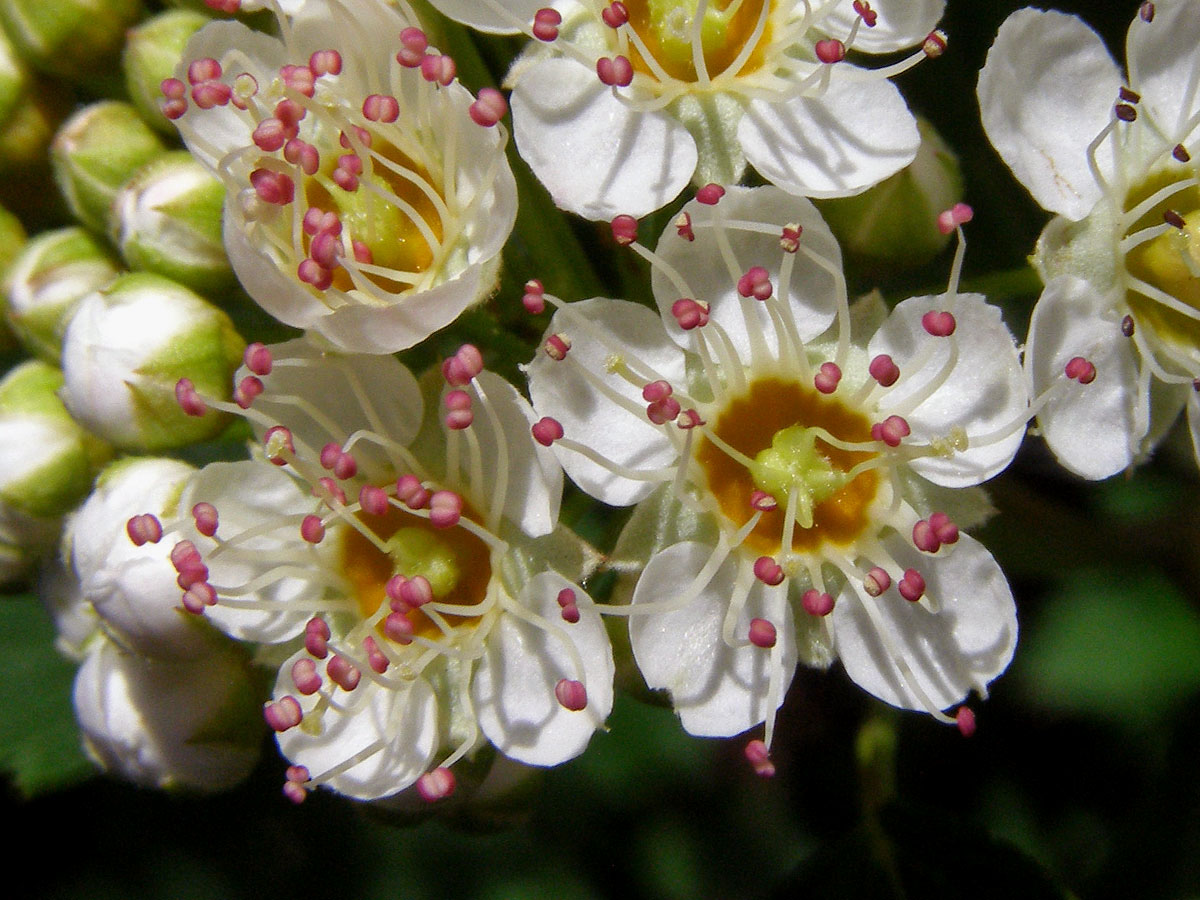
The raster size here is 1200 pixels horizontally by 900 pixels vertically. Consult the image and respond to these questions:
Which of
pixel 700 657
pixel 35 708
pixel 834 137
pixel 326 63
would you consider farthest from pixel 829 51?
pixel 35 708

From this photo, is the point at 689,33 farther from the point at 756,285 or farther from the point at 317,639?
the point at 317,639

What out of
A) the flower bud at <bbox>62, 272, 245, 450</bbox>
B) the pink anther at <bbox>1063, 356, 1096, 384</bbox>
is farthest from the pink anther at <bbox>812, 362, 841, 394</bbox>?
the flower bud at <bbox>62, 272, 245, 450</bbox>

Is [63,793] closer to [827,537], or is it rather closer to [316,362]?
[316,362]

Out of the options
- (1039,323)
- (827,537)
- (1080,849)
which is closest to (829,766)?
(1080,849)

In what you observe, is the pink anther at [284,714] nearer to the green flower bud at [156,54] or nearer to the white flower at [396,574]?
the white flower at [396,574]

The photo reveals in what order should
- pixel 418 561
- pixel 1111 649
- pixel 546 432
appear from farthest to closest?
pixel 1111 649 → pixel 418 561 → pixel 546 432

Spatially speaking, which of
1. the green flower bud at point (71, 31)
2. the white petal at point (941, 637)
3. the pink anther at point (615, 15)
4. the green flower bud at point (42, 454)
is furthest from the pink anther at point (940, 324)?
the green flower bud at point (71, 31)
